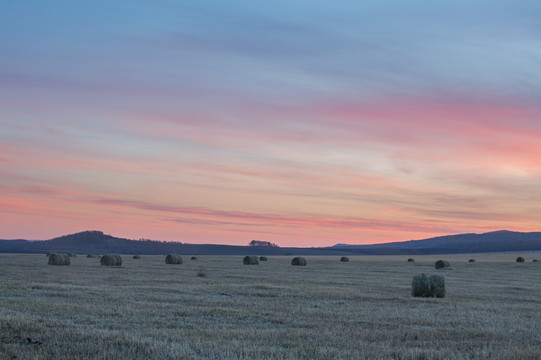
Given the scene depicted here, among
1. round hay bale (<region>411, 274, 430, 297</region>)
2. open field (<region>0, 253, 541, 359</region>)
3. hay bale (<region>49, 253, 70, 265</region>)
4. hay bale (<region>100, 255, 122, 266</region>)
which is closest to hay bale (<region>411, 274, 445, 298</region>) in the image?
round hay bale (<region>411, 274, 430, 297</region>)

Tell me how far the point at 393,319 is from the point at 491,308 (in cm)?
523

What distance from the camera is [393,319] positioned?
1781 centimetres

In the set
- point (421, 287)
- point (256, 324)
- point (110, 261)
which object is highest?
point (110, 261)

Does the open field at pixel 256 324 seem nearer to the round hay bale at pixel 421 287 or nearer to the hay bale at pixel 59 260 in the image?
the round hay bale at pixel 421 287

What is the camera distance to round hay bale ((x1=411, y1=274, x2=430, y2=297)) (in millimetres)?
25906

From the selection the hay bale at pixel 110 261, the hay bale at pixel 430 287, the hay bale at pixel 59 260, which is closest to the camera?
the hay bale at pixel 430 287

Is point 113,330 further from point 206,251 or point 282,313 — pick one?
point 206,251

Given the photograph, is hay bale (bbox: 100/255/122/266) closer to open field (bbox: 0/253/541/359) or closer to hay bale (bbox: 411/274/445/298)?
open field (bbox: 0/253/541/359)

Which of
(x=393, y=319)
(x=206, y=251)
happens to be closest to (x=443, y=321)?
(x=393, y=319)

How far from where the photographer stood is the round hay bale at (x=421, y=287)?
25.9m

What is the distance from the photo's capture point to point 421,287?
26.1m

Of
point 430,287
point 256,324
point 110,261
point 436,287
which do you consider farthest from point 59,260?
point 256,324

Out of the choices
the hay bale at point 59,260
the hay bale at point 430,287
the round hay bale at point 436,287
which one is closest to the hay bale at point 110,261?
the hay bale at point 59,260

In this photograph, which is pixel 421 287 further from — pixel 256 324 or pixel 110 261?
pixel 110 261
